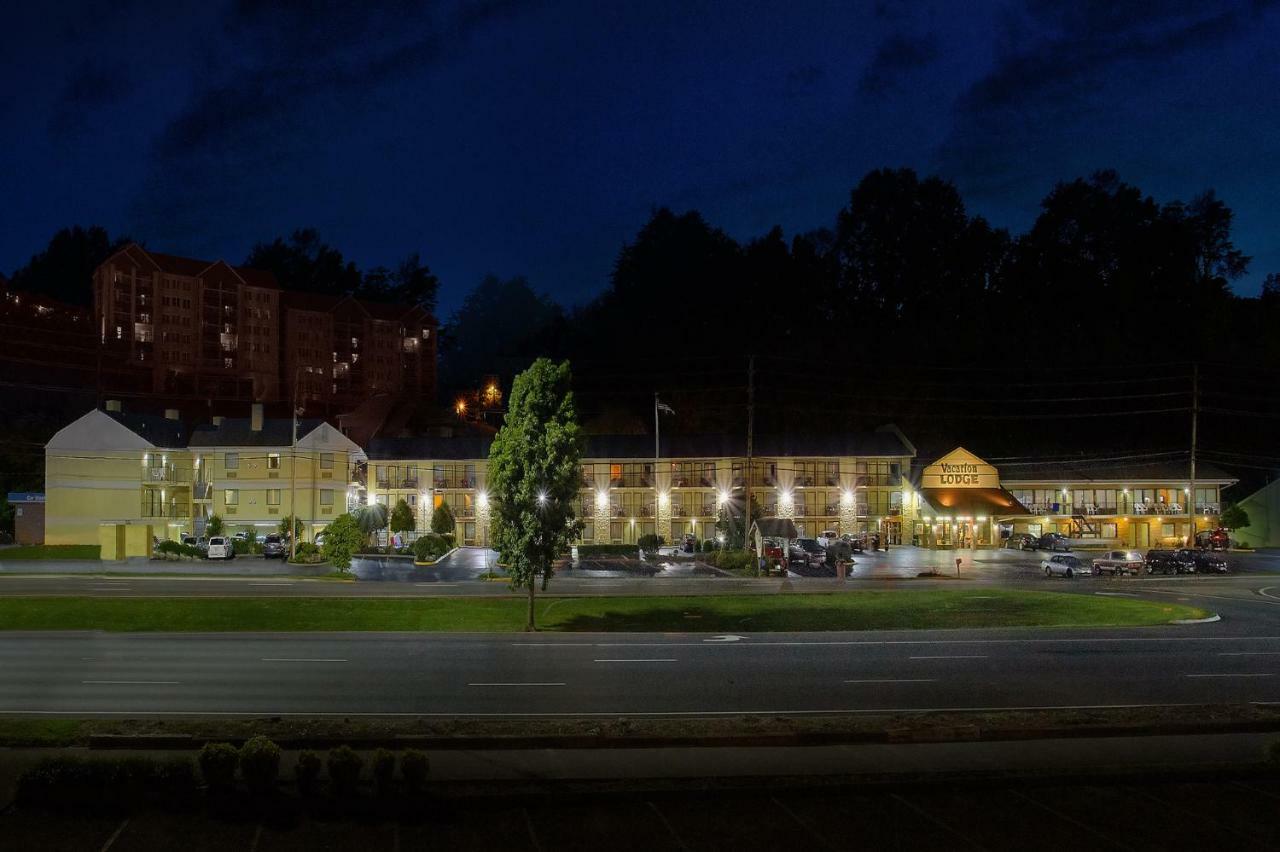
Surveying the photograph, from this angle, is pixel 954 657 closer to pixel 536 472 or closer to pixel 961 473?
pixel 536 472

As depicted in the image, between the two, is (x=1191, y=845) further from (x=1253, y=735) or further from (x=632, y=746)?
(x=632, y=746)

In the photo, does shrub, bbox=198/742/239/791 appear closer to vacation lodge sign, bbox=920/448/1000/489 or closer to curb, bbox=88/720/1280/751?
curb, bbox=88/720/1280/751

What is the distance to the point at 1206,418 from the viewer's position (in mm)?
96438

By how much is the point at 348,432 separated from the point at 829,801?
85311 mm

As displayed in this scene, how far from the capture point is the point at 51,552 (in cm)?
6125

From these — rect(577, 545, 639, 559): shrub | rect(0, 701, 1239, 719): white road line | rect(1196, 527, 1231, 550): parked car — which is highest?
rect(0, 701, 1239, 719): white road line

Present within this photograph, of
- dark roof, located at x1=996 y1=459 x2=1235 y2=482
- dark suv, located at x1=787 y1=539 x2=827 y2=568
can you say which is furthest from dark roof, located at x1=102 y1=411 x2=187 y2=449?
dark roof, located at x1=996 y1=459 x2=1235 y2=482

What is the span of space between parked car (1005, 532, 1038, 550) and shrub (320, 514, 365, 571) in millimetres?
44528

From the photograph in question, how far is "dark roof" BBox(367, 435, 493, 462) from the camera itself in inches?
2992

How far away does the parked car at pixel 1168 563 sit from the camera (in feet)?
172

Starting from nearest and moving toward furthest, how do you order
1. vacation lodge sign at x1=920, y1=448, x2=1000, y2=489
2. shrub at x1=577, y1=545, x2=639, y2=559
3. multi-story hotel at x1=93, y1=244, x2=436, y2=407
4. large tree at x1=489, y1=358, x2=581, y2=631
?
large tree at x1=489, y1=358, x2=581, y2=631
shrub at x1=577, y1=545, x2=639, y2=559
vacation lodge sign at x1=920, y1=448, x2=1000, y2=489
multi-story hotel at x1=93, y1=244, x2=436, y2=407

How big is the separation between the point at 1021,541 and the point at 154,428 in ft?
206

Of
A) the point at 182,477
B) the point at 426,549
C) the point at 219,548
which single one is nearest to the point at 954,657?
the point at 426,549

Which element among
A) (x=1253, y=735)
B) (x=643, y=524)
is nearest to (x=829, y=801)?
(x=1253, y=735)
